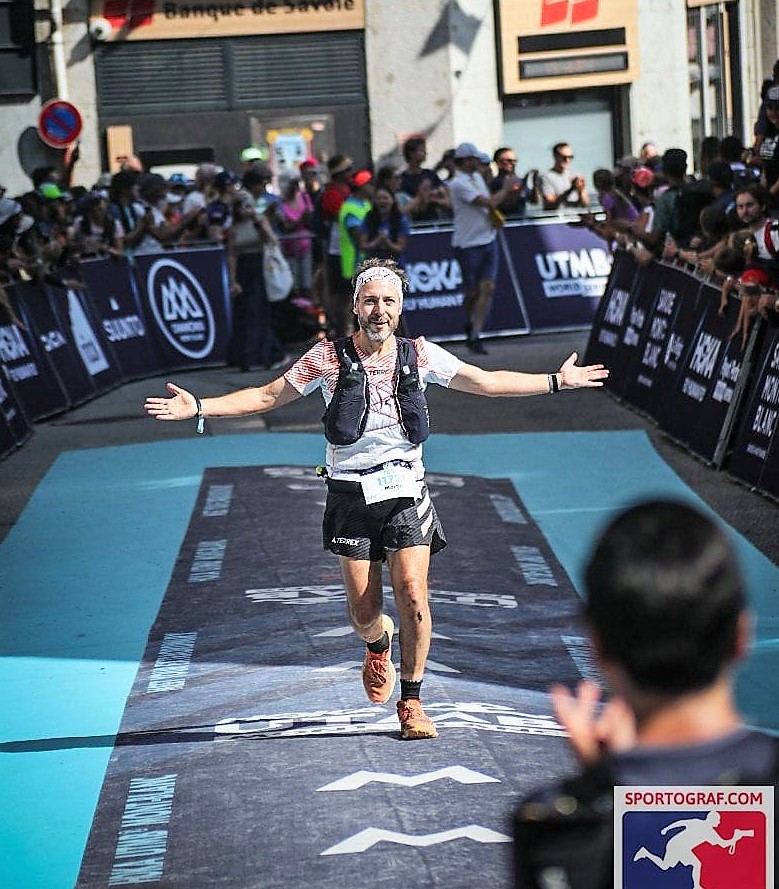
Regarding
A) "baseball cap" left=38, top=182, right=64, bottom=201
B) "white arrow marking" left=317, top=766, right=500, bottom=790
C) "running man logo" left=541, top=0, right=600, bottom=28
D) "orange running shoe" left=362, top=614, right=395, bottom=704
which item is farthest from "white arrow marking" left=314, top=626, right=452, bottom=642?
"running man logo" left=541, top=0, right=600, bottom=28

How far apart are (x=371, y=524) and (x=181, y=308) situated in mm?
13662

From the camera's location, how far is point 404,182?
21.2m

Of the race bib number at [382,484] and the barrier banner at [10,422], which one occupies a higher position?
the race bib number at [382,484]

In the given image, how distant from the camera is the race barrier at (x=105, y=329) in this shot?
1583 cm

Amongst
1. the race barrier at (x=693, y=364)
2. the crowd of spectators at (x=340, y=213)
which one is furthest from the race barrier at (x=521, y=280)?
the race barrier at (x=693, y=364)

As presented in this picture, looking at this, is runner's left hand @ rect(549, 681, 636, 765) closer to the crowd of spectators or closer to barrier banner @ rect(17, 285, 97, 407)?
the crowd of spectators

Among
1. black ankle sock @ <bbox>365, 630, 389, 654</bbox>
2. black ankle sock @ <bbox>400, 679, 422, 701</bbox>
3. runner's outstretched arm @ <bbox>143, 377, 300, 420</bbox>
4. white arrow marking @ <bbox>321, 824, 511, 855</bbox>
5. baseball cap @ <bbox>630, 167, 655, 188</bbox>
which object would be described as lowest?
white arrow marking @ <bbox>321, 824, 511, 855</bbox>

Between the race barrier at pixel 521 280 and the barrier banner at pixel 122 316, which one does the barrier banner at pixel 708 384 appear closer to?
the barrier banner at pixel 122 316

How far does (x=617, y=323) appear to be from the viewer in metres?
16.6

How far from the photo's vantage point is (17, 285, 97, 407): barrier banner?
16.5m

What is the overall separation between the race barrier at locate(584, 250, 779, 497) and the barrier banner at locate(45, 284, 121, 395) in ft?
17.0

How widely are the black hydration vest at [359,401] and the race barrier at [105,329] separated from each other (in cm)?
836

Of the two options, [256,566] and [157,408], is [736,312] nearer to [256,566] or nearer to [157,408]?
[256,566]

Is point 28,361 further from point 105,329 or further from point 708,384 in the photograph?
point 708,384
